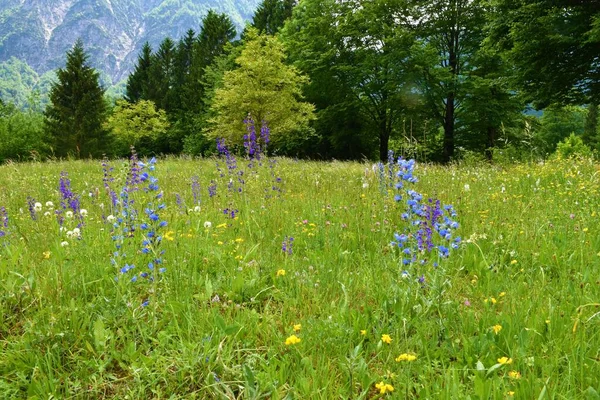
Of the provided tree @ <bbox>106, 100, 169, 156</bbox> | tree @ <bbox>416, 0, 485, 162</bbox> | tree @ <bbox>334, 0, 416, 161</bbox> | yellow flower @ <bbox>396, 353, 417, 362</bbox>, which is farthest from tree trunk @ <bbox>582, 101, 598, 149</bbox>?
yellow flower @ <bbox>396, 353, 417, 362</bbox>

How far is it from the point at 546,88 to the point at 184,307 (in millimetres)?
16322

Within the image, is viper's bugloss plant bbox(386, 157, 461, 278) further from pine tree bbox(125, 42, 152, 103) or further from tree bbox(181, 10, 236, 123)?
pine tree bbox(125, 42, 152, 103)

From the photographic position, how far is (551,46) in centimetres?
1341

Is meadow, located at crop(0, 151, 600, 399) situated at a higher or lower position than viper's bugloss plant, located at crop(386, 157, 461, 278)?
lower

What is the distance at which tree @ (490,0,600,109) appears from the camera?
1241cm

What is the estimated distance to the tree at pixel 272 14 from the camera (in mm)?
38969

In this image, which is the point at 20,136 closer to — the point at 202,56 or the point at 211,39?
the point at 202,56

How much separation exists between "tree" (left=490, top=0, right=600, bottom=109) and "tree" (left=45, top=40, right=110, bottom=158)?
38466 mm

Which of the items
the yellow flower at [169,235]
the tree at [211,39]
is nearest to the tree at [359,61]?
the tree at [211,39]

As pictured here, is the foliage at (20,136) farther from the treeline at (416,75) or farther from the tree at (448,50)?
the tree at (448,50)

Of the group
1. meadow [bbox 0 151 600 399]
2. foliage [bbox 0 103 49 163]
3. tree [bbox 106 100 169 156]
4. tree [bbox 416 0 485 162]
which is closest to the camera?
meadow [bbox 0 151 600 399]

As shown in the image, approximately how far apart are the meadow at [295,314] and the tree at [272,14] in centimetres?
3863

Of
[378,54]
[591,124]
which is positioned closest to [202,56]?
[378,54]

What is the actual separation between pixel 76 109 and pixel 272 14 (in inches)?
905
